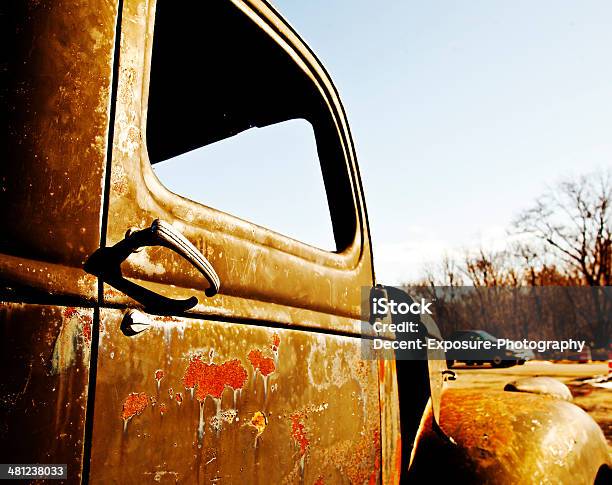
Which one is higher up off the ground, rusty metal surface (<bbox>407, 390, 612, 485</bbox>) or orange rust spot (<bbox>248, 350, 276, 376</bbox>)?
orange rust spot (<bbox>248, 350, 276, 376</bbox>)

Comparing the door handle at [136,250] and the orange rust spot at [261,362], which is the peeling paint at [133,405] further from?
the orange rust spot at [261,362]

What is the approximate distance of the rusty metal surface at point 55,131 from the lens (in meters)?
0.81

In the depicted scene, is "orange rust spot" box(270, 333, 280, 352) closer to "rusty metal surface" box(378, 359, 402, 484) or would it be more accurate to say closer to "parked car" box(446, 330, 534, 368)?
"rusty metal surface" box(378, 359, 402, 484)

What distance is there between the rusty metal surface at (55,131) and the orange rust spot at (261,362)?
0.47 m

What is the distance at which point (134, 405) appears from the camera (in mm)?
893

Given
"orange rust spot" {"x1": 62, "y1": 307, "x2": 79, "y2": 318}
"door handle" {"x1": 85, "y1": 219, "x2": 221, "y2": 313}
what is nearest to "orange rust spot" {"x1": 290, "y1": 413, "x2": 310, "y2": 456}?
"door handle" {"x1": 85, "y1": 219, "x2": 221, "y2": 313}

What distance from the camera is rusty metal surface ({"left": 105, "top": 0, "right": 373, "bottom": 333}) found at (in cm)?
96

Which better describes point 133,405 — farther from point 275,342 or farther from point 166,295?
point 275,342

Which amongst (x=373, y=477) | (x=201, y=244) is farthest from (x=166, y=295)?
(x=373, y=477)

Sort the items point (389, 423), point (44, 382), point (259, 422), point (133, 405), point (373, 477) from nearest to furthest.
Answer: point (44, 382) < point (133, 405) < point (259, 422) < point (373, 477) < point (389, 423)

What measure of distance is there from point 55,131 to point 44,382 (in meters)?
0.44

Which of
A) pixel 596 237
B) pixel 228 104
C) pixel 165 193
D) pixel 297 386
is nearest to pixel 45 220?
pixel 165 193

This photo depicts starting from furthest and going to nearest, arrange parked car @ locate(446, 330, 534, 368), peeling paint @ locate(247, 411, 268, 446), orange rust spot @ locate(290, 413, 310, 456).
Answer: parked car @ locate(446, 330, 534, 368), orange rust spot @ locate(290, 413, 310, 456), peeling paint @ locate(247, 411, 268, 446)

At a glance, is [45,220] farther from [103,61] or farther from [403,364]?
Result: [403,364]
